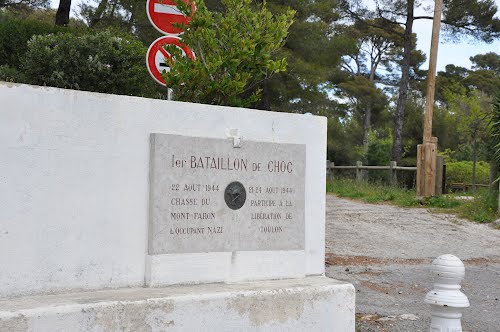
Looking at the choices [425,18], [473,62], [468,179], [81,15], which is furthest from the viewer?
[473,62]

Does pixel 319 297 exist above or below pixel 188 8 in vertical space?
below

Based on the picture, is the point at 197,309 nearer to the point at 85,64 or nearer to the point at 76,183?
the point at 76,183

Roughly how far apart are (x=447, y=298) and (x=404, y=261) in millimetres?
4646

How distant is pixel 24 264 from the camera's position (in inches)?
159

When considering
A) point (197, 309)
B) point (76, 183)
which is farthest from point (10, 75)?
point (197, 309)

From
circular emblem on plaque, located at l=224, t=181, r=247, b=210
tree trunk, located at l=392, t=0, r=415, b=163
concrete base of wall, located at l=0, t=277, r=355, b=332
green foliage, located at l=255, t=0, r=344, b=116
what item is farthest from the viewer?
tree trunk, located at l=392, t=0, r=415, b=163

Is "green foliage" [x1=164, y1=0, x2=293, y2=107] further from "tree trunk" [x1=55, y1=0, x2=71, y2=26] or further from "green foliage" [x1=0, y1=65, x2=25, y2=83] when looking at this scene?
"tree trunk" [x1=55, y1=0, x2=71, y2=26]

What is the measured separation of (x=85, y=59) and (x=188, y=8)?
9.11ft

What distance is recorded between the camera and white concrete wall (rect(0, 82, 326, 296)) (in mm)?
3994

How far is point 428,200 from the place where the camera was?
15.9 meters

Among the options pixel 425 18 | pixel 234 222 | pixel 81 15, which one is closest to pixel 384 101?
pixel 425 18

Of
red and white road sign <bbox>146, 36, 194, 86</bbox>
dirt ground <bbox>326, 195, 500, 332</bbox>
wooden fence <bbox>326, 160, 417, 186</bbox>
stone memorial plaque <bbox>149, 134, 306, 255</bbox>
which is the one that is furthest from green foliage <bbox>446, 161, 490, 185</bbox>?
stone memorial plaque <bbox>149, 134, 306, 255</bbox>

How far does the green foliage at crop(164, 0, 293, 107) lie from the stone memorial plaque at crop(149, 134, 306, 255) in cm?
74

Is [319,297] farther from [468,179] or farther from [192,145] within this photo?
[468,179]
